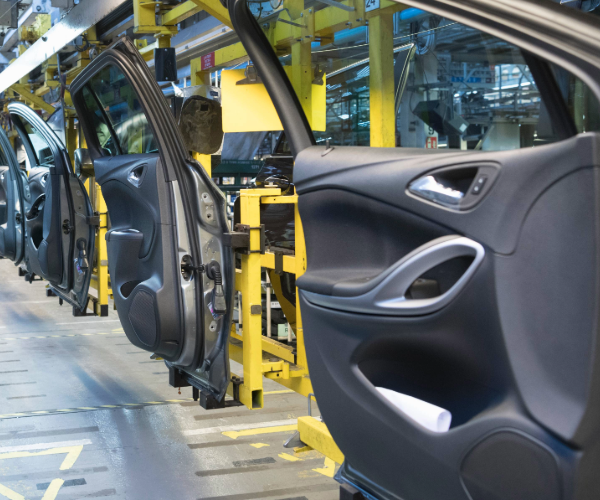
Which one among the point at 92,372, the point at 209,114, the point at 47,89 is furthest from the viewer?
the point at 47,89

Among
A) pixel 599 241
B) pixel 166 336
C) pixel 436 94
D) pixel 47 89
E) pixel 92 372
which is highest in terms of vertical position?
pixel 47 89

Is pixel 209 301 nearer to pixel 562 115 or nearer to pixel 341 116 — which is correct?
pixel 341 116

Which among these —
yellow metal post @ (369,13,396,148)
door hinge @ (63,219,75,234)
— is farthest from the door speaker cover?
door hinge @ (63,219,75,234)

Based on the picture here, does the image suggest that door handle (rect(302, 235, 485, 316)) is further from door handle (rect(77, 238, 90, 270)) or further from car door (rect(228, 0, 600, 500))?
door handle (rect(77, 238, 90, 270))

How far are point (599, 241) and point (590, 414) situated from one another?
0.94 ft

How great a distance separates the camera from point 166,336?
128 inches

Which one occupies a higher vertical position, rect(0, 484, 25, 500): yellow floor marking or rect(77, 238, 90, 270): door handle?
rect(77, 238, 90, 270): door handle

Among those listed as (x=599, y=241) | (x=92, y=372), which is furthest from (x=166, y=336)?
(x=92, y=372)

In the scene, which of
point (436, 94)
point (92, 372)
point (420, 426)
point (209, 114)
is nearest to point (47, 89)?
point (92, 372)

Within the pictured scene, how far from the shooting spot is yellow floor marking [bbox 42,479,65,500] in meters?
3.37

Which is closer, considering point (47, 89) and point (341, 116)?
point (341, 116)

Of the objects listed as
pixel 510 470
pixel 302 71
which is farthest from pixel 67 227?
pixel 510 470

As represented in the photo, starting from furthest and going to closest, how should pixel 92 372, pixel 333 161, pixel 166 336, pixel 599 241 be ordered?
pixel 92 372, pixel 166 336, pixel 333 161, pixel 599 241

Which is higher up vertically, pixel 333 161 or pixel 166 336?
pixel 333 161
